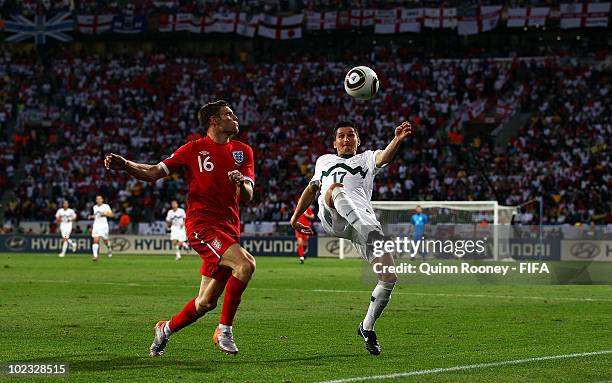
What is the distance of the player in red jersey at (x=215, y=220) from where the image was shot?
10.7 metres

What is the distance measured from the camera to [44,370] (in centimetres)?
967

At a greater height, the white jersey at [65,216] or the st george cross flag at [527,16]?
the st george cross flag at [527,16]

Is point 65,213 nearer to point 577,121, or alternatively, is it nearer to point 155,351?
point 577,121

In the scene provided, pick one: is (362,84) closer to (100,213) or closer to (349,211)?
(349,211)

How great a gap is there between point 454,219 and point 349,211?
2739 cm

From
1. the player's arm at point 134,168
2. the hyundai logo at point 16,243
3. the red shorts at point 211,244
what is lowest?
the hyundai logo at point 16,243

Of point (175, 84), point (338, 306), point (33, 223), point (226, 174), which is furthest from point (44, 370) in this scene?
point (175, 84)

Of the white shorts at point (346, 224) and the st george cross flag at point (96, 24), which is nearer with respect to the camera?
the white shorts at point (346, 224)

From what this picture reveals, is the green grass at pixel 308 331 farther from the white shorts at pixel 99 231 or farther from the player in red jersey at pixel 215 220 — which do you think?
the white shorts at pixel 99 231

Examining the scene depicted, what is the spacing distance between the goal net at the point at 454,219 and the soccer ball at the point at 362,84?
80.2ft

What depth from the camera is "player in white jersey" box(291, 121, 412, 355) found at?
1166cm

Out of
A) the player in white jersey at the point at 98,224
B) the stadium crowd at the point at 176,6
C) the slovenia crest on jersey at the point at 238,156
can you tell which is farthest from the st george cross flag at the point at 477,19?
the slovenia crest on jersey at the point at 238,156
